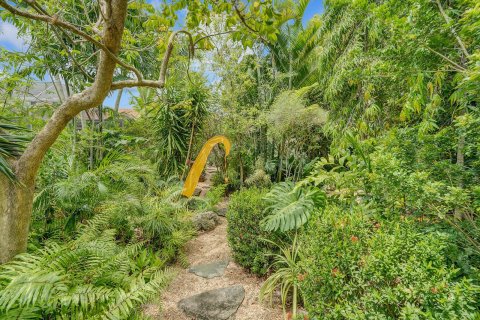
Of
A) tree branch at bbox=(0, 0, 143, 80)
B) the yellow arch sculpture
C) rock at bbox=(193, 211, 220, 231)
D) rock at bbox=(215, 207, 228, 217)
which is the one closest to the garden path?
rock at bbox=(193, 211, 220, 231)

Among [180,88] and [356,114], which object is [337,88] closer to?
[356,114]

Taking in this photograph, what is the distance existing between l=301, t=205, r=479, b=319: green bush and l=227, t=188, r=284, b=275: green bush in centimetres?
132

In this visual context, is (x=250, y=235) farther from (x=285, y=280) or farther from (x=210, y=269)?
(x=210, y=269)

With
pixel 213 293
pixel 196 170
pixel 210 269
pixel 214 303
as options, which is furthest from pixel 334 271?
pixel 196 170

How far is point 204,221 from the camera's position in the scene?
5066 mm

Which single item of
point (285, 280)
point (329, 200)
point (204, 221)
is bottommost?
point (285, 280)

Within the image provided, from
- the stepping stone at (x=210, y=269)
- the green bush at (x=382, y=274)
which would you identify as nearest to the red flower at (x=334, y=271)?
the green bush at (x=382, y=274)

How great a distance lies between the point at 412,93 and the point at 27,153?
3.16 m

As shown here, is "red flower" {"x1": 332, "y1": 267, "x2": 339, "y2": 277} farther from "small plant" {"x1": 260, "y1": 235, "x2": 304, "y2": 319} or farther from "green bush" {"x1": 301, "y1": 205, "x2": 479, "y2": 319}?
"small plant" {"x1": 260, "y1": 235, "x2": 304, "y2": 319}

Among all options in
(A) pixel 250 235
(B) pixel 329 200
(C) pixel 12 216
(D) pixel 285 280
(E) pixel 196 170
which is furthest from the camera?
(E) pixel 196 170

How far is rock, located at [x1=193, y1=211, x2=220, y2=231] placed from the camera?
16.3 ft

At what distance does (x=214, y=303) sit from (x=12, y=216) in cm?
214

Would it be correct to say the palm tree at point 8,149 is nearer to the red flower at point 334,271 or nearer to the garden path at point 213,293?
the garden path at point 213,293

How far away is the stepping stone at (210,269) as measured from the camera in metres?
3.46
